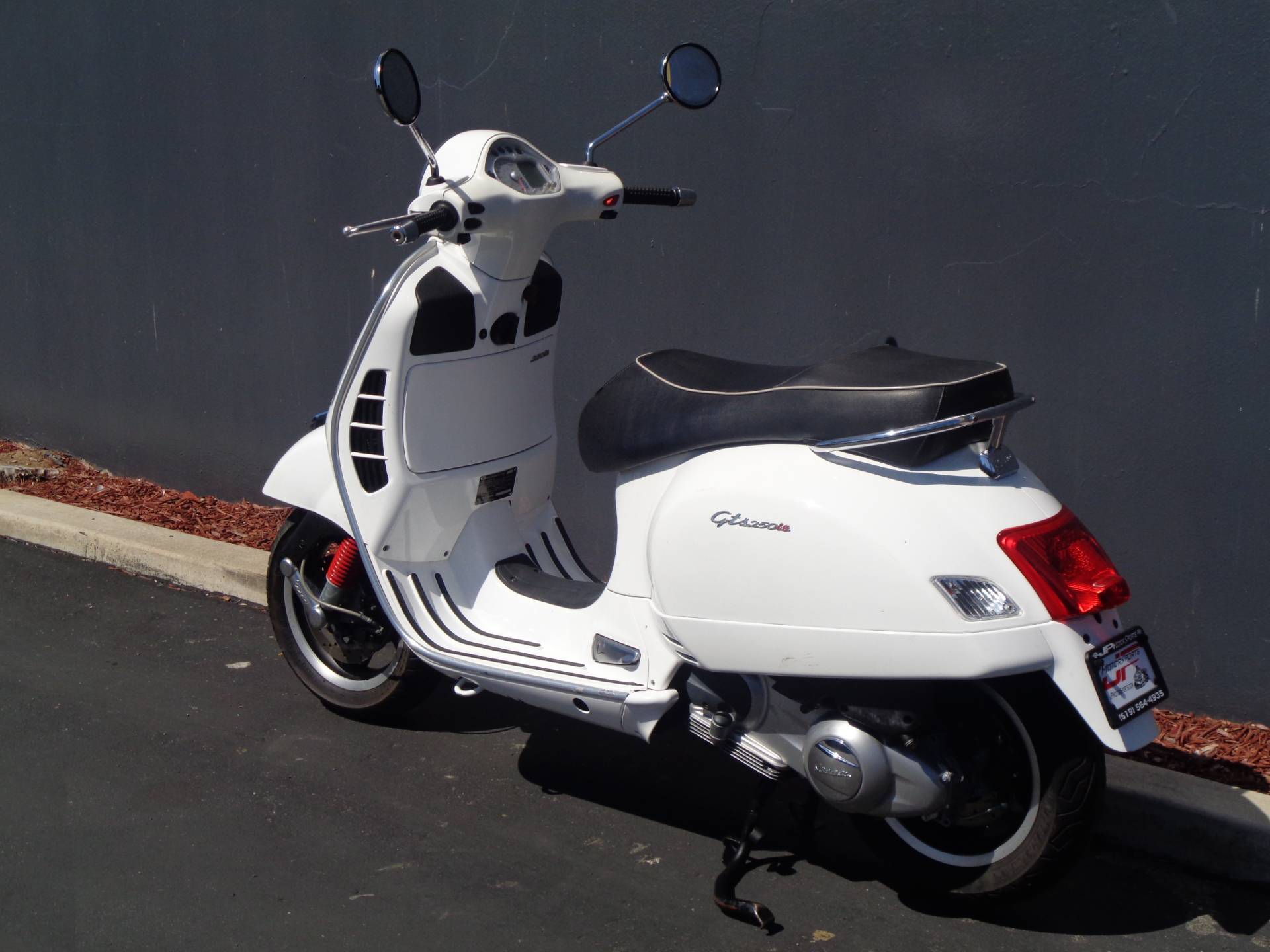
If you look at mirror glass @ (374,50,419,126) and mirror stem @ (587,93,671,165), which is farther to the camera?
mirror stem @ (587,93,671,165)

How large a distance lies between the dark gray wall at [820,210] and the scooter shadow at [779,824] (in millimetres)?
886

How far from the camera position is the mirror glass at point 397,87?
3.15 metres

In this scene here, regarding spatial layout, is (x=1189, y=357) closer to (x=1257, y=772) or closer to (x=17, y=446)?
(x=1257, y=772)

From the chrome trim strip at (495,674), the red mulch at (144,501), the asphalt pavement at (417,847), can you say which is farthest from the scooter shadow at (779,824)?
the red mulch at (144,501)

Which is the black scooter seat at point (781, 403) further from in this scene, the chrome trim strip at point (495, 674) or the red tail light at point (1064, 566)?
the chrome trim strip at point (495, 674)

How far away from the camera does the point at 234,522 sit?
5992 millimetres

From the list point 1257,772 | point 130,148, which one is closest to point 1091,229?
point 1257,772

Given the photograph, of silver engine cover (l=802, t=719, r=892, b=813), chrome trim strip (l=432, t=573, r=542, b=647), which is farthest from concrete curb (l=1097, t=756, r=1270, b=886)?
chrome trim strip (l=432, t=573, r=542, b=647)

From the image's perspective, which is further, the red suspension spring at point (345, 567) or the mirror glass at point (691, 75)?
the red suspension spring at point (345, 567)

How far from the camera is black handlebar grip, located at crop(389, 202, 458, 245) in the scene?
10.0 ft

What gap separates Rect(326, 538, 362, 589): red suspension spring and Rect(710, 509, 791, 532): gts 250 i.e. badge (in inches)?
54.6

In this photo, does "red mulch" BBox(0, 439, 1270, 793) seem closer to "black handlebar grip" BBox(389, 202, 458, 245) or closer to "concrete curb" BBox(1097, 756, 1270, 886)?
"concrete curb" BBox(1097, 756, 1270, 886)

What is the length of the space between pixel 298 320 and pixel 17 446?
98.2 inches

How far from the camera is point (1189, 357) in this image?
3717 millimetres
